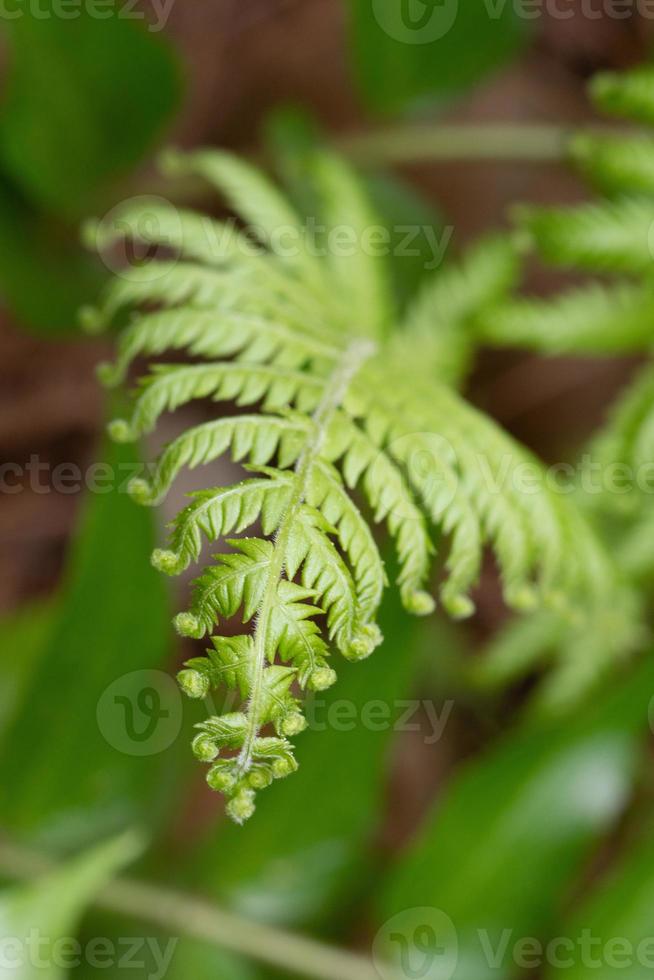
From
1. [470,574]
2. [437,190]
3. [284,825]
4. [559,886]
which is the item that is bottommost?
[284,825]

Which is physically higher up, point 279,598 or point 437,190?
point 437,190

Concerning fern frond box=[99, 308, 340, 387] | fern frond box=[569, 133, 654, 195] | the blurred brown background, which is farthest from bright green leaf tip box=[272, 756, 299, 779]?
the blurred brown background

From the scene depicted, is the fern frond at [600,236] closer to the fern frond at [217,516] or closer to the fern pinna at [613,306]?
the fern pinna at [613,306]

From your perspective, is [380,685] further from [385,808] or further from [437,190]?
[437,190]

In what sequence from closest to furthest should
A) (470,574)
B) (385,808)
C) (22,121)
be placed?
(470,574) < (22,121) < (385,808)

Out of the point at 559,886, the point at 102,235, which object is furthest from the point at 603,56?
the point at 559,886

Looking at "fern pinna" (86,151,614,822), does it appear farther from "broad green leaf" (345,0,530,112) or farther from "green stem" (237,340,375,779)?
"broad green leaf" (345,0,530,112)

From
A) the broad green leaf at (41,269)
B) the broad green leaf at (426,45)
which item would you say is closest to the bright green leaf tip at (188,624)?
the broad green leaf at (41,269)
